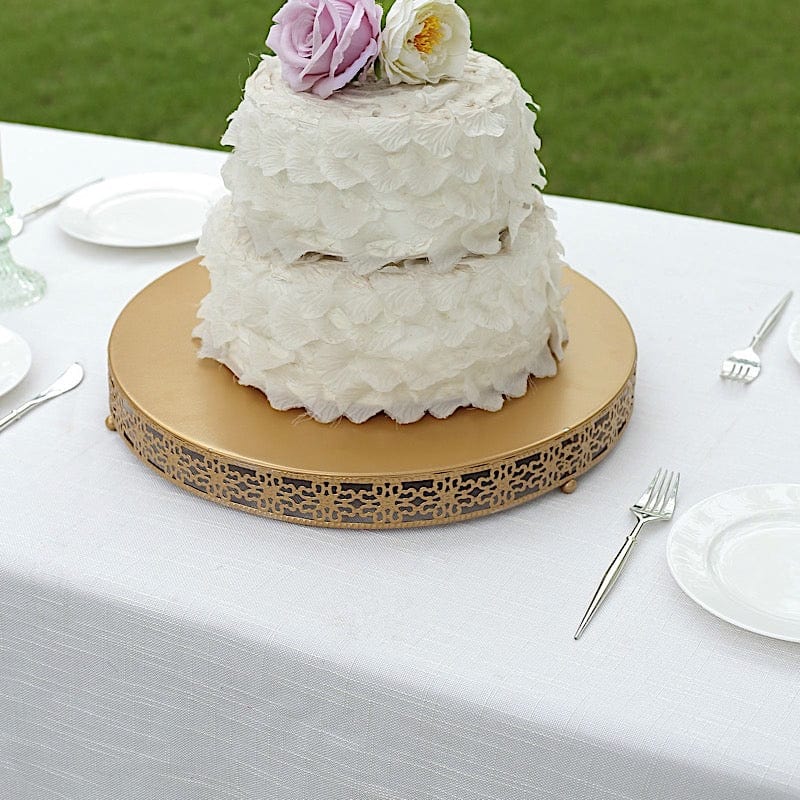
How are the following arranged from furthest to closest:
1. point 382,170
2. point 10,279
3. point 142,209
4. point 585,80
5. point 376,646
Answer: point 585,80, point 142,209, point 10,279, point 382,170, point 376,646

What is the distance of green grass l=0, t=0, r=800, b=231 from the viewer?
413cm

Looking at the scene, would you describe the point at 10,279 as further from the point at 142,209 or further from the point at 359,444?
the point at 359,444

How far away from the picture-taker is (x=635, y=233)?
1.92 meters

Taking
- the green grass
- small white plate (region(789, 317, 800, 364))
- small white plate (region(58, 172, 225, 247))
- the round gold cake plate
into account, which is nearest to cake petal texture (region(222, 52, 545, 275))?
the round gold cake plate

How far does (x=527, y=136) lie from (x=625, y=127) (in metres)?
3.18

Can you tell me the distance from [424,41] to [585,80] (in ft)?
11.7

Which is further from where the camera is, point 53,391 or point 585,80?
point 585,80

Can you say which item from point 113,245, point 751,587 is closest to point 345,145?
point 751,587

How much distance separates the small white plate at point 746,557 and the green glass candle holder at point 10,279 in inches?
37.8

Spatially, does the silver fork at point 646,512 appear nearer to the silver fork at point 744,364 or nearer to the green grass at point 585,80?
the silver fork at point 744,364

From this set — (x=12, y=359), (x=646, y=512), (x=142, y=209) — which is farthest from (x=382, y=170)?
(x=142, y=209)

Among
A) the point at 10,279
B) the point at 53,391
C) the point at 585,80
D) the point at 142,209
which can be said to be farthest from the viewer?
the point at 585,80

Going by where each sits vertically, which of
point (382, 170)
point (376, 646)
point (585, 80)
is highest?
point (382, 170)

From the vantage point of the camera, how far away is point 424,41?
4.18ft
